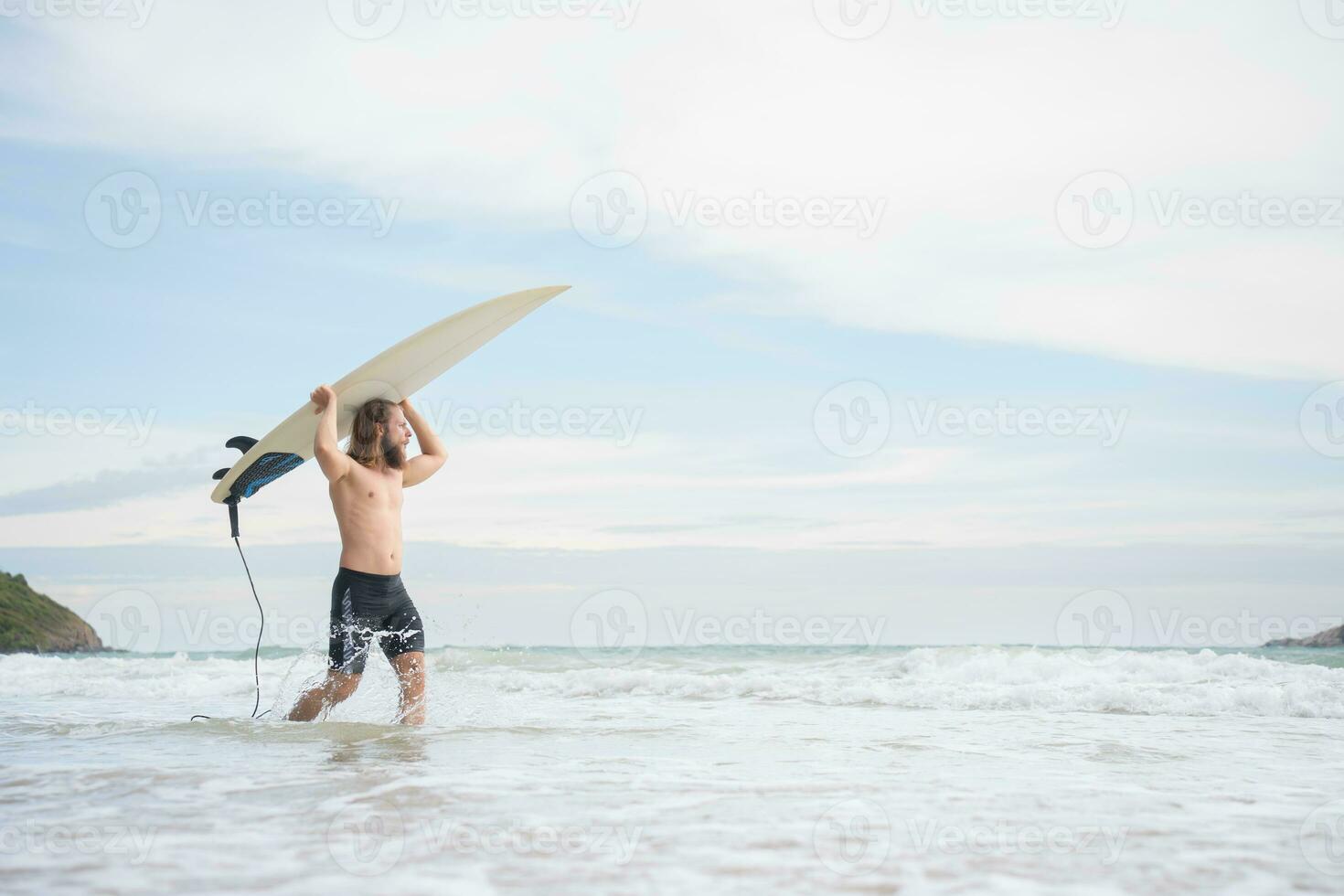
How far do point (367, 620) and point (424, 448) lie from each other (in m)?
1.02

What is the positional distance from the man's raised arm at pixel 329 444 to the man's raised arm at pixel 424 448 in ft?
1.45

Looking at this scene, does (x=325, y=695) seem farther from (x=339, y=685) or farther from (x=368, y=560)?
(x=368, y=560)

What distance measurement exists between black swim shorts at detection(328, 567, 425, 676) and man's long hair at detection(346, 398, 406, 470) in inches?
23.4

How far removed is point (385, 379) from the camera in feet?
17.5

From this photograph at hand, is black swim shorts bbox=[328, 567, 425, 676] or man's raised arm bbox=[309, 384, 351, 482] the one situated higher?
man's raised arm bbox=[309, 384, 351, 482]

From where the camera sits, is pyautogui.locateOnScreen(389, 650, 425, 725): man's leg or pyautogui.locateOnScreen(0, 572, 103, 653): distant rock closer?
pyautogui.locateOnScreen(389, 650, 425, 725): man's leg

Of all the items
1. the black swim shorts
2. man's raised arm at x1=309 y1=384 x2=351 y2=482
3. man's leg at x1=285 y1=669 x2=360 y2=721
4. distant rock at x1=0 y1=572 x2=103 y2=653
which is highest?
man's raised arm at x1=309 y1=384 x2=351 y2=482

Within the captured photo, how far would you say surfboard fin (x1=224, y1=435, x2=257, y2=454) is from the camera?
17.9 ft

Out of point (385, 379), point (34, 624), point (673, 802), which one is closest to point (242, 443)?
point (385, 379)

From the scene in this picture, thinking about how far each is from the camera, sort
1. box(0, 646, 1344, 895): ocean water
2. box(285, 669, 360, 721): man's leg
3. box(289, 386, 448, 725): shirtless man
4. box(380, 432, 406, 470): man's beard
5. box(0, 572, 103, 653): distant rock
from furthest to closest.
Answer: box(0, 572, 103, 653): distant rock < box(380, 432, 406, 470): man's beard < box(285, 669, 360, 721): man's leg < box(289, 386, 448, 725): shirtless man < box(0, 646, 1344, 895): ocean water

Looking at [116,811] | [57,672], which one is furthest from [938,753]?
[57,672]

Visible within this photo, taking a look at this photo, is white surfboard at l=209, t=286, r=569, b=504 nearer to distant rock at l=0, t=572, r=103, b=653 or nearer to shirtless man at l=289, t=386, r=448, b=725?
shirtless man at l=289, t=386, r=448, b=725

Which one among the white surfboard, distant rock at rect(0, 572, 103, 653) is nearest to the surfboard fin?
the white surfboard

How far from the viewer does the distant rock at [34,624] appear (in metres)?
21.8
